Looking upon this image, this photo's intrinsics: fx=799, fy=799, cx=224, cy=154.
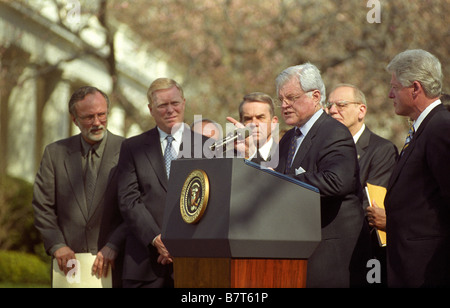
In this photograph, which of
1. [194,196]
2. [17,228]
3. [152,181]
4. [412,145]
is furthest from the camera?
[17,228]

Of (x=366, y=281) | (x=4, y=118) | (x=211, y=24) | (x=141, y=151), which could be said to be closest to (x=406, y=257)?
(x=366, y=281)

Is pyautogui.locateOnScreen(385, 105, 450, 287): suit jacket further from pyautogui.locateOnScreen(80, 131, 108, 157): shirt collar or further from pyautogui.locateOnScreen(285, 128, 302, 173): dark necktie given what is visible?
pyautogui.locateOnScreen(80, 131, 108, 157): shirt collar

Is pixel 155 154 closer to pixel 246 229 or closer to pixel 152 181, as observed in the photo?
pixel 152 181

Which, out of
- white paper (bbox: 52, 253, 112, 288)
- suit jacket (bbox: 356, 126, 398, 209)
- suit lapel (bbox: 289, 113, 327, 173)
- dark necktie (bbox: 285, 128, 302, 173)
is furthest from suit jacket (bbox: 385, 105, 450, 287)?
white paper (bbox: 52, 253, 112, 288)

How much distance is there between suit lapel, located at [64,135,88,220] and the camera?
264 inches

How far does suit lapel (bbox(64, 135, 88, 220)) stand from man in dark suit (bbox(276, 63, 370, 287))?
224 centimetres

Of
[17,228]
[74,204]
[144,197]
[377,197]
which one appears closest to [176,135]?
[144,197]

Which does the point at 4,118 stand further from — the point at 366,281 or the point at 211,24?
the point at 366,281

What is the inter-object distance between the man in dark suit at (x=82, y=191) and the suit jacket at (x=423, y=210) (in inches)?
106

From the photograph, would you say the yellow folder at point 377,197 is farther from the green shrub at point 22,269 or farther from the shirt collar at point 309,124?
the green shrub at point 22,269

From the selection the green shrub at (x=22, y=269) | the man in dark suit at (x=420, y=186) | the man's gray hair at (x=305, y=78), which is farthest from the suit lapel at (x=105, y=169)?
the green shrub at (x=22, y=269)

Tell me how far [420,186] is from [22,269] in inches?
418

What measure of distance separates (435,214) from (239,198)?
1.12 m

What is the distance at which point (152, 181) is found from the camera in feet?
20.4
